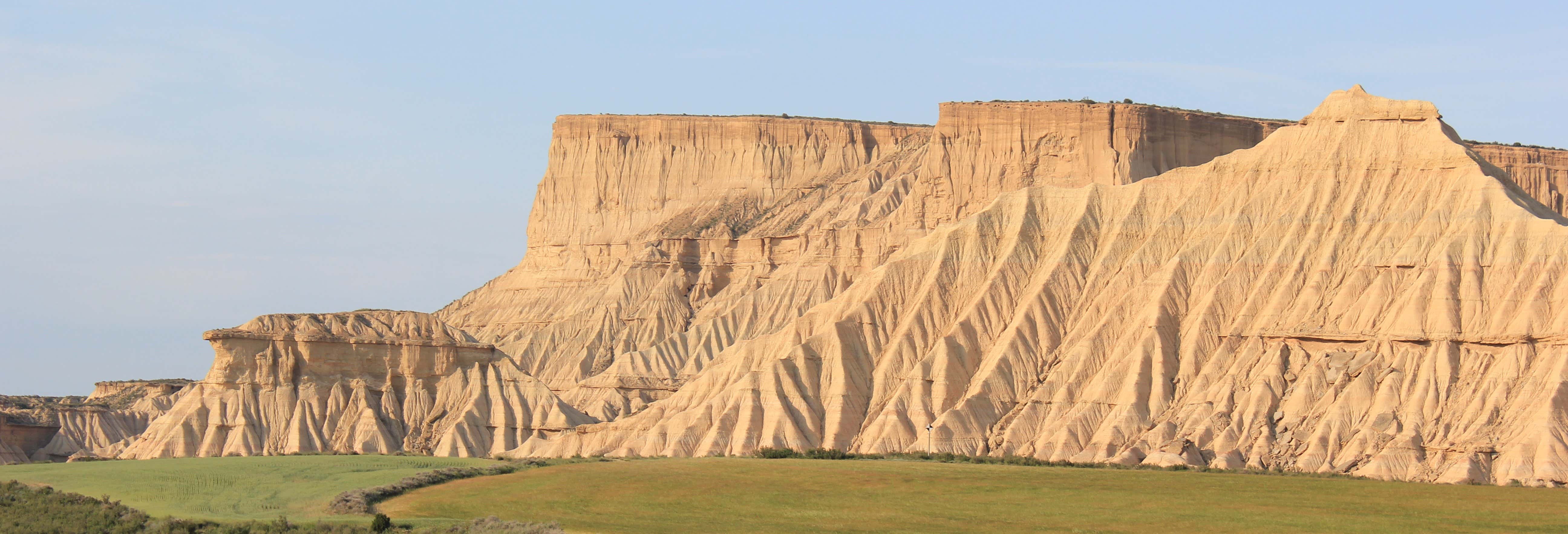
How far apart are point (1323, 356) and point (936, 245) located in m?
23.3

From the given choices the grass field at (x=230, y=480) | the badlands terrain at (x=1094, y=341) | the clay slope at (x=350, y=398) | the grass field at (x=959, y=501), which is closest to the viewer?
the grass field at (x=959, y=501)

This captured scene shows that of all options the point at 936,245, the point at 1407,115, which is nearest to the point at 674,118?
the point at 936,245

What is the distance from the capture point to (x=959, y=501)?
6838 centimetres

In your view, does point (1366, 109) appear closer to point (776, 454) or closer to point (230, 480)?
point (776, 454)

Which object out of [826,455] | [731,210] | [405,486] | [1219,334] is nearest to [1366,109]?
[1219,334]

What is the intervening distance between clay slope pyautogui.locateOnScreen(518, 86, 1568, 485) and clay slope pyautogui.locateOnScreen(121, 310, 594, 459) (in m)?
6.86

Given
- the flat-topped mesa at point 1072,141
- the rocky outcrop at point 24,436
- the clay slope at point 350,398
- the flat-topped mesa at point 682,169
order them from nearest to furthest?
the clay slope at point 350,398 < the flat-topped mesa at point 1072,141 < the rocky outcrop at point 24,436 < the flat-topped mesa at point 682,169

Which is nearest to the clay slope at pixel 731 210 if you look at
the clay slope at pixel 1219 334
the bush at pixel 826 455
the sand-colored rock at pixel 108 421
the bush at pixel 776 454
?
the sand-colored rock at pixel 108 421

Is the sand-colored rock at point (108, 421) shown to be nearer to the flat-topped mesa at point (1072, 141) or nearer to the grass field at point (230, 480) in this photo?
the grass field at point (230, 480)

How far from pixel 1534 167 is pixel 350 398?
259 ft

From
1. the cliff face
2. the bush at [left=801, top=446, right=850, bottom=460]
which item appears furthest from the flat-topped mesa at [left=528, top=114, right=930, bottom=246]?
the bush at [left=801, top=446, right=850, bottom=460]

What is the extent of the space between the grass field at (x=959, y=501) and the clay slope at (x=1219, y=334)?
885 cm

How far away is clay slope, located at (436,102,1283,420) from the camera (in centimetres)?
13375

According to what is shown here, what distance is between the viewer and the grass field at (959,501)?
203ft
